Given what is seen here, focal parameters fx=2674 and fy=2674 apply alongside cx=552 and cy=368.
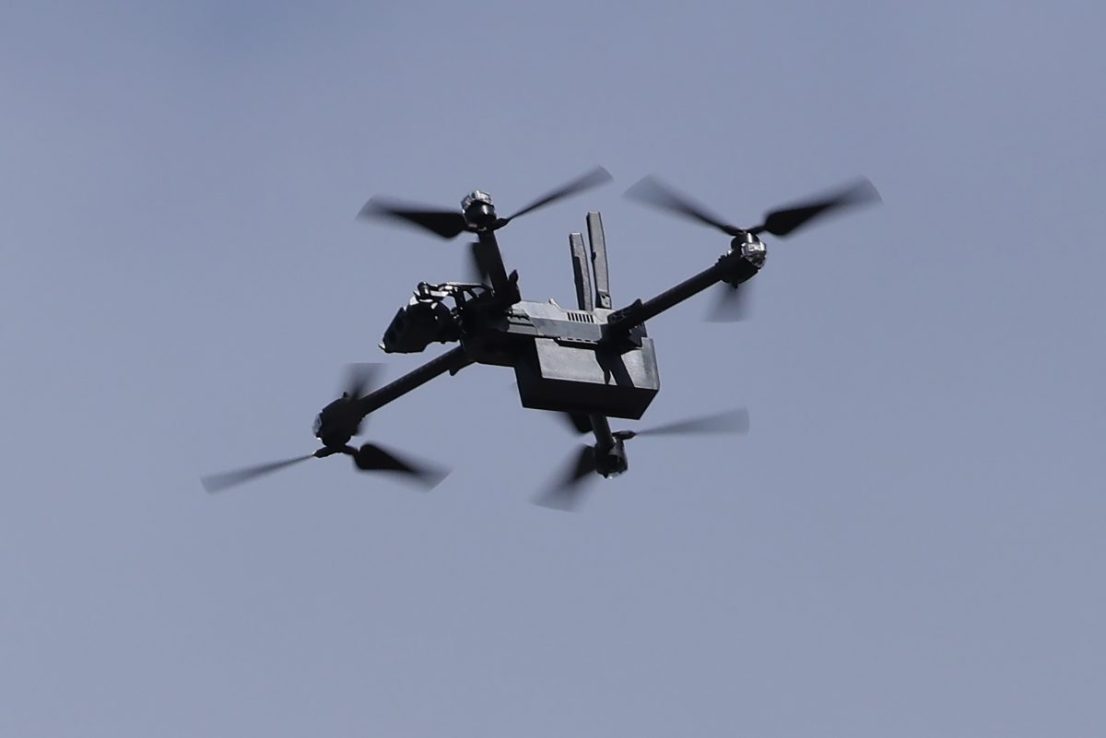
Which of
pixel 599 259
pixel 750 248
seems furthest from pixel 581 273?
pixel 750 248

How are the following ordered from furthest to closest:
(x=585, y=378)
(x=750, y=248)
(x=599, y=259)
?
(x=599, y=259), (x=750, y=248), (x=585, y=378)

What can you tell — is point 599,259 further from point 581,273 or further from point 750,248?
point 750,248

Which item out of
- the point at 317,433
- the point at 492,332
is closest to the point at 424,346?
the point at 492,332

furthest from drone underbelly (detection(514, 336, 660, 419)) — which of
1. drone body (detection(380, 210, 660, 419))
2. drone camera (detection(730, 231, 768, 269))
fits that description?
drone camera (detection(730, 231, 768, 269))

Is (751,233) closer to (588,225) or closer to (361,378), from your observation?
(588,225)

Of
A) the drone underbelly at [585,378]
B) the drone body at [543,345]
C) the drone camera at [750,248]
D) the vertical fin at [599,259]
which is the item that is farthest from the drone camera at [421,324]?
the drone camera at [750,248]

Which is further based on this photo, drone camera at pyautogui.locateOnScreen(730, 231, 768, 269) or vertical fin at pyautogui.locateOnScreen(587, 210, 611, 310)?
vertical fin at pyautogui.locateOnScreen(587, 210, 611, 310)

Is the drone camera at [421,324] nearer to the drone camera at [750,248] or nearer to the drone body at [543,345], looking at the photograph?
the drone body at [543,345]

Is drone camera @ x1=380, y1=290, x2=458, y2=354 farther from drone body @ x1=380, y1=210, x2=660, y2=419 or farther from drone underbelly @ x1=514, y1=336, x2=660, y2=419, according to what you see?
drone underbelly @ x1=514, y1=336, x2=660, y2=419
